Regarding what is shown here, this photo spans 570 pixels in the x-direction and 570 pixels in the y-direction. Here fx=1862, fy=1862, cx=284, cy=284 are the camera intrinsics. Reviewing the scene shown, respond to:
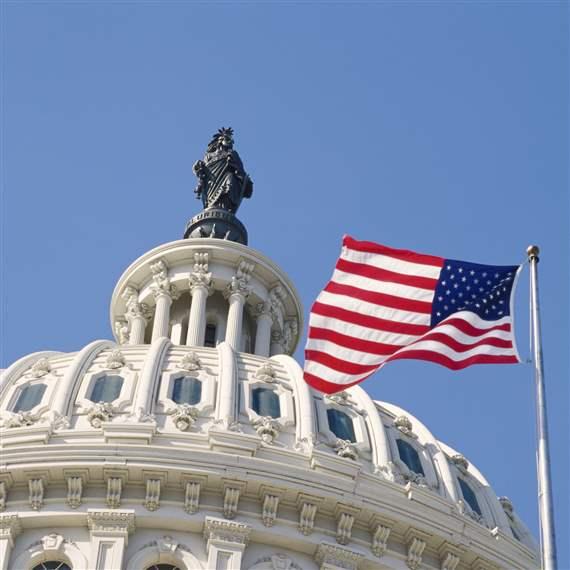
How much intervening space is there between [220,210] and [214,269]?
15.3ft

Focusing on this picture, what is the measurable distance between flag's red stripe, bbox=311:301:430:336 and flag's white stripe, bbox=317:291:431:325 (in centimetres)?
7

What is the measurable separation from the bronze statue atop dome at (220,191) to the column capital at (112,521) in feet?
70.1

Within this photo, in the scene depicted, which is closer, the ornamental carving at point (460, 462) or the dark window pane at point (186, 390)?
the dark window pane at point (186, 390)

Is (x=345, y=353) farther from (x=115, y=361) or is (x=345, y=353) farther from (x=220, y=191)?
(x=220, y=191)

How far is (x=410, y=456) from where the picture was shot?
50.9 metres

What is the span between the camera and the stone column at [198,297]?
59.8 meters

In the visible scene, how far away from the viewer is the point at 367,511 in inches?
1815

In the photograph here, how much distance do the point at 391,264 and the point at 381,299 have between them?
77cm

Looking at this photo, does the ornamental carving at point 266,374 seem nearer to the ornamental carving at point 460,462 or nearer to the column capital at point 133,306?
the ornamental carving at point 460,462

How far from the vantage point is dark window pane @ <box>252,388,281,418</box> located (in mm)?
49562

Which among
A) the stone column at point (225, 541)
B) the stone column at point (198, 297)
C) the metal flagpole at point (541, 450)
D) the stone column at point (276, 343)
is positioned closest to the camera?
the metal flagpole at point (541, 450)

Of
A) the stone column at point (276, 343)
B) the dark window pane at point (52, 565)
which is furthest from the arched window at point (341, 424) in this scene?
the stone column at point (276, 343)

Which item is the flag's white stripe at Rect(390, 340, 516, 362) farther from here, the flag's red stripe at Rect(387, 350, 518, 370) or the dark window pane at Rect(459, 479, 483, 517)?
the dark window pane at Rect(459, 479, 483, 517)

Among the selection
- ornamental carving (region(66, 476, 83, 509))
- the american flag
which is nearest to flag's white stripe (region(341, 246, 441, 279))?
the american flag
